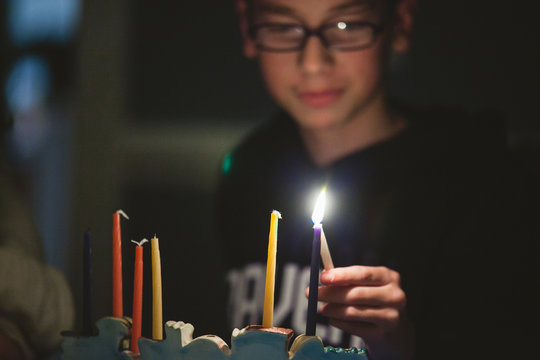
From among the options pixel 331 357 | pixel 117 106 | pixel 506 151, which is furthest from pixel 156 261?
pixel 117 106

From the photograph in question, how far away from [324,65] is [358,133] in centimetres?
16

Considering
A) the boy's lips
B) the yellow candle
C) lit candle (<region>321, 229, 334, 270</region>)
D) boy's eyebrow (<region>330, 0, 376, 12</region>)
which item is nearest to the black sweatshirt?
the boy's lips

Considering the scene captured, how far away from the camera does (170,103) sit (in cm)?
133

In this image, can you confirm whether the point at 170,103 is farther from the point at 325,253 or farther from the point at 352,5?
the point at 325,253

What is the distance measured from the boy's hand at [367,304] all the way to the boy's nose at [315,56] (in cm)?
38

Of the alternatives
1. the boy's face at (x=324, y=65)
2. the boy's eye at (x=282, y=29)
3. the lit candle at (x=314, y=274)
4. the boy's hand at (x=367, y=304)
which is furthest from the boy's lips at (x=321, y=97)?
the lit candle at (x=314, y=274)

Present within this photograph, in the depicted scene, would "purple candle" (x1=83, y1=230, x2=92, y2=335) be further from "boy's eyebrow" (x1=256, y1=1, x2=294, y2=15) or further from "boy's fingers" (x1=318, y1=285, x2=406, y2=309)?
"boy's eyebrow" (x1=256, y1=1, x2=294, y2=15)

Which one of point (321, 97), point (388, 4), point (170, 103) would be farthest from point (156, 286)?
point (170, 103)

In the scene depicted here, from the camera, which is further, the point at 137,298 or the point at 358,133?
the point at 358,133

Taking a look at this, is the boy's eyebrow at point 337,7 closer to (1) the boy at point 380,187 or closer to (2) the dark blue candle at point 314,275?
(1) the boy at point 380,187

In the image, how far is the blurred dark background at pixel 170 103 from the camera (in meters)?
1.11

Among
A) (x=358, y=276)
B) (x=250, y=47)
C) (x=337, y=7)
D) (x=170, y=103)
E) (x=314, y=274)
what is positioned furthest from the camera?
(x=170, y=103)

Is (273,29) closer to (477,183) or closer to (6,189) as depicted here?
(477,183)

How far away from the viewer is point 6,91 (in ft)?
5.02
